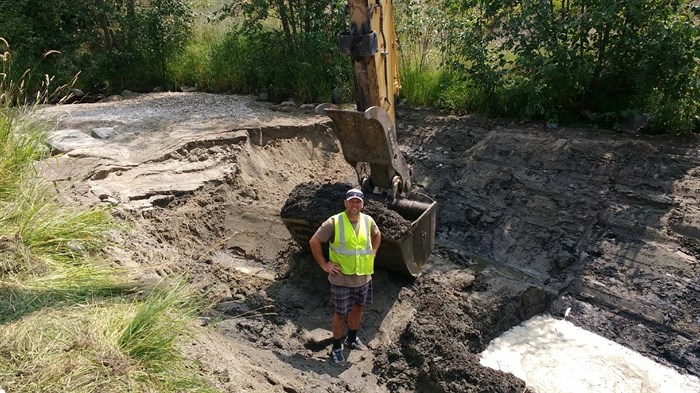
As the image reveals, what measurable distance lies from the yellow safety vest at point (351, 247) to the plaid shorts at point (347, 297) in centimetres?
17

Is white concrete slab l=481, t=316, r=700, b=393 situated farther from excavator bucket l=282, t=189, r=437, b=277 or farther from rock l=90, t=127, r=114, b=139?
rock l=90, t=127, r=114, b=139

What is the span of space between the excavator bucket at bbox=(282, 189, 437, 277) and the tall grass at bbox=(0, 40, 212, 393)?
1638 mm

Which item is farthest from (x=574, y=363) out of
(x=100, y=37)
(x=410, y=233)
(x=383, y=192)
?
(x=100, y=37)

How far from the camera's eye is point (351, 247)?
203 inches

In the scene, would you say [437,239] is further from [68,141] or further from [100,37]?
[100,37]

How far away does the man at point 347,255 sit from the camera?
516 cm

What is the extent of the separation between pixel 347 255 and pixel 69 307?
200 cm

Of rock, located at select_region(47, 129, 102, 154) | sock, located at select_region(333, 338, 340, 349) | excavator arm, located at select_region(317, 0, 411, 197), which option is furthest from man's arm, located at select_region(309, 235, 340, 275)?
rock, located at select_region(47, 129, 102, 154)

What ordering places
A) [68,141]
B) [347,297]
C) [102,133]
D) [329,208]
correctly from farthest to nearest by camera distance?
1. [102,133]
2. [68,141]
3. [329,208]
4. [347,297]

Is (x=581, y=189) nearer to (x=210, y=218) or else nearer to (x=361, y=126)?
(x=361, y=126)

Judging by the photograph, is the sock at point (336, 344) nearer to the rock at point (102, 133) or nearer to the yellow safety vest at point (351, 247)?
the yellow safety vest at point (351, 247)

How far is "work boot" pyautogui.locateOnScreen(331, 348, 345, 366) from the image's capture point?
5375 mm

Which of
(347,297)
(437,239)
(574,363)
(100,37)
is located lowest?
(574,363)

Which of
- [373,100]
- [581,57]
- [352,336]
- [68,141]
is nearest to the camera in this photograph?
[352,336]
